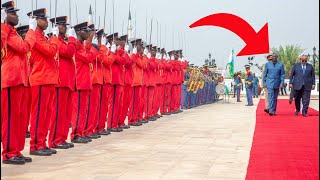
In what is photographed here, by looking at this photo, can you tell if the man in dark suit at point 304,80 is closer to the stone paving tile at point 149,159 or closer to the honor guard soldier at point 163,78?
the honor guard soldier at point 163,78

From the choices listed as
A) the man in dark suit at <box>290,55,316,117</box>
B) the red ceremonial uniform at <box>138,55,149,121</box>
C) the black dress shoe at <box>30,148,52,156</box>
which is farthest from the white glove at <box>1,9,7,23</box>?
the man in dark suit at <box>290,55,316,117</box>

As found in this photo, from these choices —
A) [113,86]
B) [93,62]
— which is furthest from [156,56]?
[93,62]

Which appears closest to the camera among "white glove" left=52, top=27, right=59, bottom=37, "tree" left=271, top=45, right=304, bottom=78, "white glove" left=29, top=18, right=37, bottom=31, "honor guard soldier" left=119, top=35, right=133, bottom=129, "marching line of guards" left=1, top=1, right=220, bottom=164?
"marching line of guards" left=1, top=1, right=220, bottom=164

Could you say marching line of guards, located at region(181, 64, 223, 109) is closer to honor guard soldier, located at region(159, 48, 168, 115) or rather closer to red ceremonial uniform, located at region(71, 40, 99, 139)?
honor guard soldier, located at region(159, 48, 168, 115)

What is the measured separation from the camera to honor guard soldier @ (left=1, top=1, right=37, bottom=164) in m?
5.44

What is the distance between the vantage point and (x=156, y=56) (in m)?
13.0

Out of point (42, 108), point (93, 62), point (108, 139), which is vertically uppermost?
point (93, 62)

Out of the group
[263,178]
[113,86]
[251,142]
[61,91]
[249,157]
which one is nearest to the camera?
[263,178]

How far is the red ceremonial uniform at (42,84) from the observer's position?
20.5 ft

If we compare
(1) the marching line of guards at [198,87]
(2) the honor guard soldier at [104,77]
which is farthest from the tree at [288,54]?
(2) the honor guard soldier at [104,77]

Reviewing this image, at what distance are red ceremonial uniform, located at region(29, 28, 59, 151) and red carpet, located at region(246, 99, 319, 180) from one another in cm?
223

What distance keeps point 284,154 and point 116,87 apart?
361cm

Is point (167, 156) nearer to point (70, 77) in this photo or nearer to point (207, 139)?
point (70, 77)

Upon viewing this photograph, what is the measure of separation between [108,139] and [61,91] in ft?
5.26
